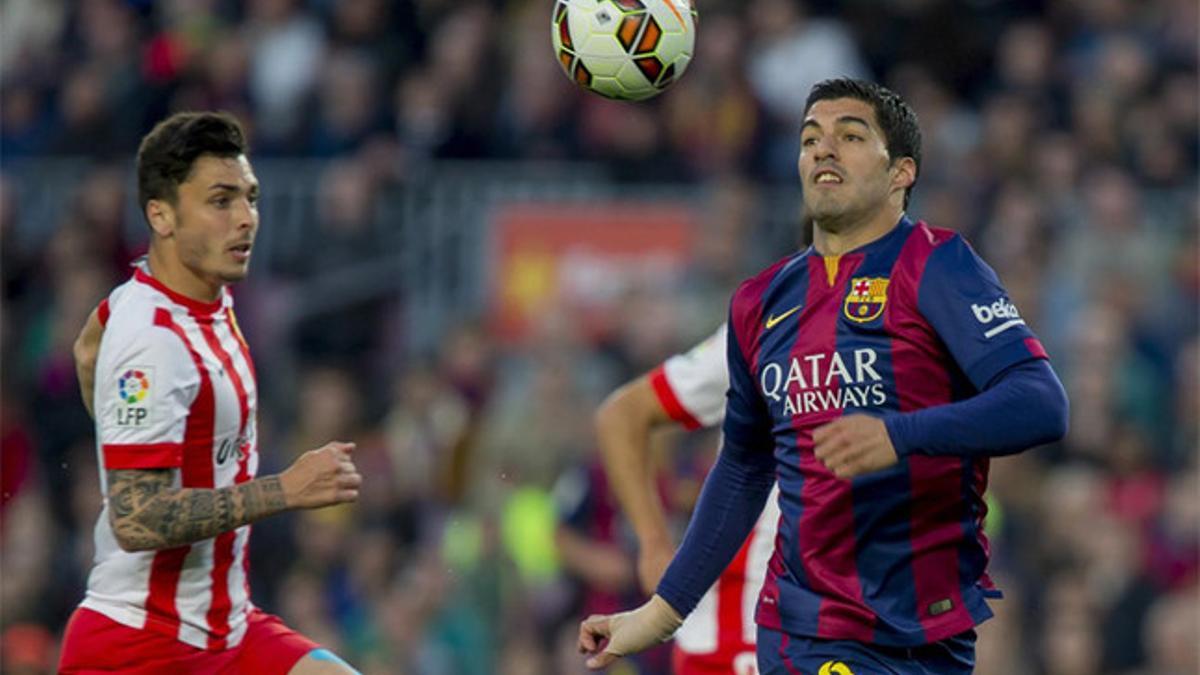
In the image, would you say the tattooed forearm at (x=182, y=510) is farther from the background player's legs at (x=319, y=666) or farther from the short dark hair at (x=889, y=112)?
the short dark hair at (x=889, y=112)

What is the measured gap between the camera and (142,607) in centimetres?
654

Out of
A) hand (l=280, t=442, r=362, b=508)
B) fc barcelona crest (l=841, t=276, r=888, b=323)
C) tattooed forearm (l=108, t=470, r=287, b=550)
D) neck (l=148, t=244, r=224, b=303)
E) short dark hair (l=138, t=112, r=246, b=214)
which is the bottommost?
tattooed forearm (l=108, t=470, r=287, b=550)

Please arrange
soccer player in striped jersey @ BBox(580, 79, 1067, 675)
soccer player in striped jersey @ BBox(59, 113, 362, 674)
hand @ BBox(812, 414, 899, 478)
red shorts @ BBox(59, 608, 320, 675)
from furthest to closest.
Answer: red shorts @ BBox(59, 608, 320, 675) → soccer player in striped jersey @ BBox(59, 113, 362, 674) → soccer player in striped jersey @ BBox(580, 79, 1067, 675) → hand @ BBox(812, 414, 899, 478)

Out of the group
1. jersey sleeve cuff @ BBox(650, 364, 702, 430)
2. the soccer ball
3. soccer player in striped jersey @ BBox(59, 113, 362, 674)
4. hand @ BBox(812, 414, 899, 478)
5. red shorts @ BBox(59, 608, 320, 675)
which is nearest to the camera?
hand @ BBox(812, 414, 899, 478)

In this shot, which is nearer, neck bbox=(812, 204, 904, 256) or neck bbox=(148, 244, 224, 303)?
neck bbox=(812, 204, 904, 256)

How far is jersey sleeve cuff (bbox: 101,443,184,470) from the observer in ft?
20.7

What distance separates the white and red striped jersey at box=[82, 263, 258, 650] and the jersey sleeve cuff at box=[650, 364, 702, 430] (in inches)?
53.0

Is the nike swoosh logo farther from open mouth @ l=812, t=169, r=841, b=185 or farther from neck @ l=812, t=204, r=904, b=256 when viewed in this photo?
open mouth @ l=812, t=169, r=841, b=185

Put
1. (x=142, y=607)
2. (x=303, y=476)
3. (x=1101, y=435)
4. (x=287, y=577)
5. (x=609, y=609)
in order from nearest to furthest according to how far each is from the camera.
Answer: (x=303, y=476)
(x=142, y=607)
(x=609, y=609)
(x=1101, y=435)
(x=287, y=577)

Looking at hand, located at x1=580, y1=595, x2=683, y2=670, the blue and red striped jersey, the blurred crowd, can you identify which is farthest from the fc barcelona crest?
the blurred crowd

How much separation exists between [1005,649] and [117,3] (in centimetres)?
824

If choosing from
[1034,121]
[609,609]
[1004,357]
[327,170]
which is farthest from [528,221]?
[1004,357]

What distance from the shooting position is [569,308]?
40.5 ft

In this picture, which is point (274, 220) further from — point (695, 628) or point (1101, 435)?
point (695, 628)
